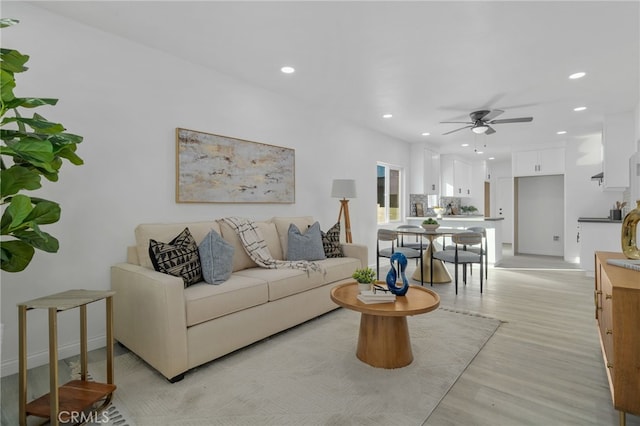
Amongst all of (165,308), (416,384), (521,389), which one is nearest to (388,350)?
(416,384)

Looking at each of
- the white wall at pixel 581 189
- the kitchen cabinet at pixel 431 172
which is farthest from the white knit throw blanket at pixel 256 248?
the white wall at pixel 581 189

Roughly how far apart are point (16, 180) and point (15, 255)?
1.23 feet

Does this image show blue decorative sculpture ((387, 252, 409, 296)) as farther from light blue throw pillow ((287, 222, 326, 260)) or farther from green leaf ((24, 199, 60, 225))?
green leaf ((24, 199, 60, 225))

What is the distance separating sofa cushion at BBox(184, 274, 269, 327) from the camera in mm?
2291

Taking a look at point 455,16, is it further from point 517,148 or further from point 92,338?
→ point 517,148

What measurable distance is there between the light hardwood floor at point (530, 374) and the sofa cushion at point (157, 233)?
2.76 ft

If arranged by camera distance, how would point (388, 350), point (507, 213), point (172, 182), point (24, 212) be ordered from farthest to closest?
point (507, 213)
point (172, 182)
point (388, 350)
point (24, 212)

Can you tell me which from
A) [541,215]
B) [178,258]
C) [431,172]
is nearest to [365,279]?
[178,258]

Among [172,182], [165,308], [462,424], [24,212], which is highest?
[172,182]

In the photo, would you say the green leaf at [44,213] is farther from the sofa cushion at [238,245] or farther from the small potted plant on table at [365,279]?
the small potted plant on table at [365,279]

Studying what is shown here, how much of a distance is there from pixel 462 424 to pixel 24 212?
245 centimetres

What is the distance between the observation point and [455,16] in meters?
2.52

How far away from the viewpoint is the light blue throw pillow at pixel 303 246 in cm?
371

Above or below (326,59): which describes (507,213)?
below
